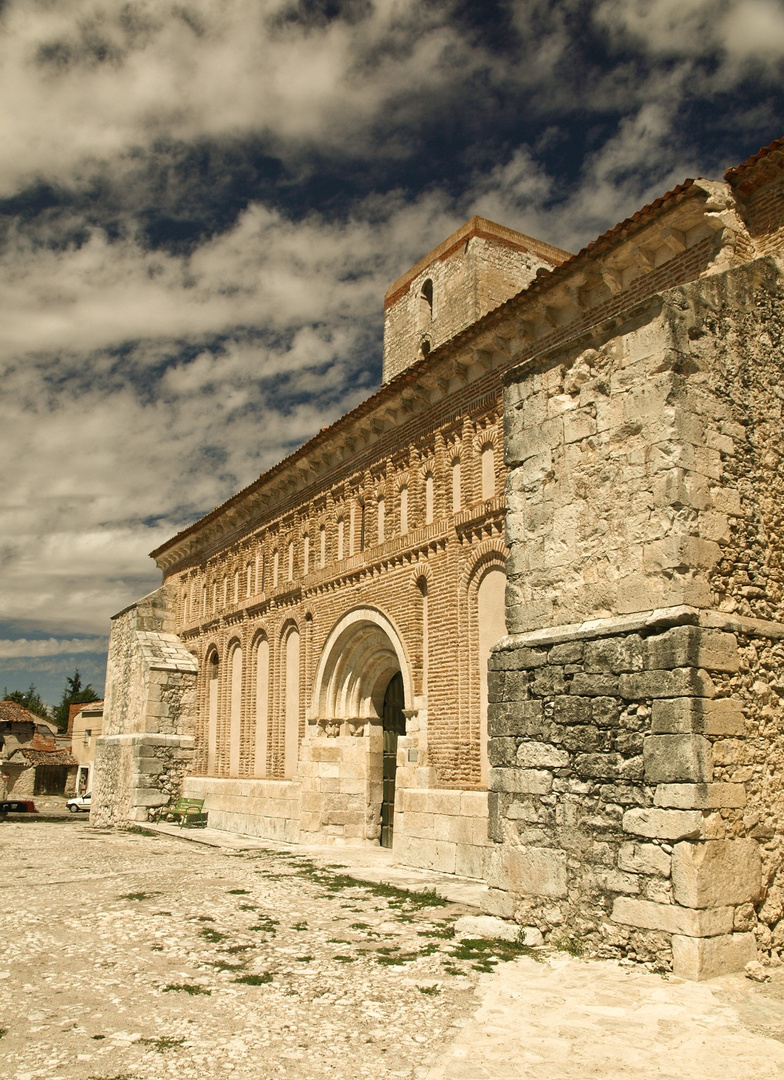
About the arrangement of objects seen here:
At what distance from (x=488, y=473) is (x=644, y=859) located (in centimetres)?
661

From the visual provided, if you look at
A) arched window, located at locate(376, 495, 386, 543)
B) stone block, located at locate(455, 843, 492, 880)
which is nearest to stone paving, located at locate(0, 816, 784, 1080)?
stone block, located at locate(455, 843, 492, 880)

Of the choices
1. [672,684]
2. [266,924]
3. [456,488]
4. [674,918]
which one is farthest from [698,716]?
[456,488]

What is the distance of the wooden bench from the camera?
58.9 ft

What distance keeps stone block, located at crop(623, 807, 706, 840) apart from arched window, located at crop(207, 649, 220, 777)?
15.0 meters

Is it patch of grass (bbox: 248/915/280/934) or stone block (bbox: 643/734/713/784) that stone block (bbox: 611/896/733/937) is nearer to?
stone block (bbox: 643/734/713/784)

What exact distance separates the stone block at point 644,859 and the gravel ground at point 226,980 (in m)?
1.11

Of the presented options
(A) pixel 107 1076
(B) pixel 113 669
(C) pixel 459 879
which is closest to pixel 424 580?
(C) pixel 459 879

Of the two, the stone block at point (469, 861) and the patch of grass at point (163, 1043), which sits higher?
the patch of grass at point (163, 1043)

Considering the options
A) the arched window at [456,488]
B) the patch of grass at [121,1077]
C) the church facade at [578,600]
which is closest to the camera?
the patch of grass at [121,1077]

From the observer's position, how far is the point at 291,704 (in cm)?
Result: 1619

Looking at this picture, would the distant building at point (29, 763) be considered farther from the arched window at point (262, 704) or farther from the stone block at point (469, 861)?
the stone block at point (469, 861)

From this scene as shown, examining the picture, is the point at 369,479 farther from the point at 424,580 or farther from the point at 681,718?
the point at 681,718

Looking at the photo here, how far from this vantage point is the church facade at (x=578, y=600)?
5254 millimetres

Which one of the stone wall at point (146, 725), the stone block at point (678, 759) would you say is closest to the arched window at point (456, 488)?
the stone block at point (678, 759)
